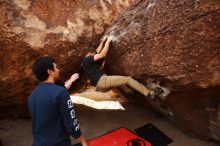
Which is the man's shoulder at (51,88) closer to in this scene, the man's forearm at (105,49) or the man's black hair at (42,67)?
the man's black hair at (42,67)

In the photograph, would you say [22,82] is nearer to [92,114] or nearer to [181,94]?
[92,114]

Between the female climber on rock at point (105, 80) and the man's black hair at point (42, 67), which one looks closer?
the man's black hair at point (42, 67)

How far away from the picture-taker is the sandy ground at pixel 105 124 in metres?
4.76

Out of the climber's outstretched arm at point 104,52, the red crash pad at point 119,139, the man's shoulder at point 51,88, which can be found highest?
the climber's outstretched arm at point 104,52

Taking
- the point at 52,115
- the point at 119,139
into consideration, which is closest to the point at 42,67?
the point at 52,115

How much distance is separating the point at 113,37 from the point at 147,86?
3.51 ft

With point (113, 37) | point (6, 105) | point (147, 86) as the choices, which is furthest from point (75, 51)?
point (6, 105)

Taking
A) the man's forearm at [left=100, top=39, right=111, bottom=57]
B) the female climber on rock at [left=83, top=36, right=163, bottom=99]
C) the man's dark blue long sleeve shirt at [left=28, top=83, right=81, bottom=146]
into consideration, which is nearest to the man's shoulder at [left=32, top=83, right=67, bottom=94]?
the man's dark blue long sleeve shirt at [left=28, top=83, right=81, bottom=146]

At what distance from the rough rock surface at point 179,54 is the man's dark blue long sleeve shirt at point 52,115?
157cm

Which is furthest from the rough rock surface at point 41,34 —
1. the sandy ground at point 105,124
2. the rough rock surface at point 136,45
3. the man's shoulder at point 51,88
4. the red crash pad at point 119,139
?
the man's shoulder at point 51,88

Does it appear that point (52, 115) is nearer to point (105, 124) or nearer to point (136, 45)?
point (136, 45)

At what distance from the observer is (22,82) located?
5.02 metres

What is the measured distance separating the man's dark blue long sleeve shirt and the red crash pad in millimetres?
1972

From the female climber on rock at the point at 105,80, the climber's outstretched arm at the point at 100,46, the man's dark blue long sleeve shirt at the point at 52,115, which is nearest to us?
the man's dark blue long sleeve shirt at the point at 52,115
